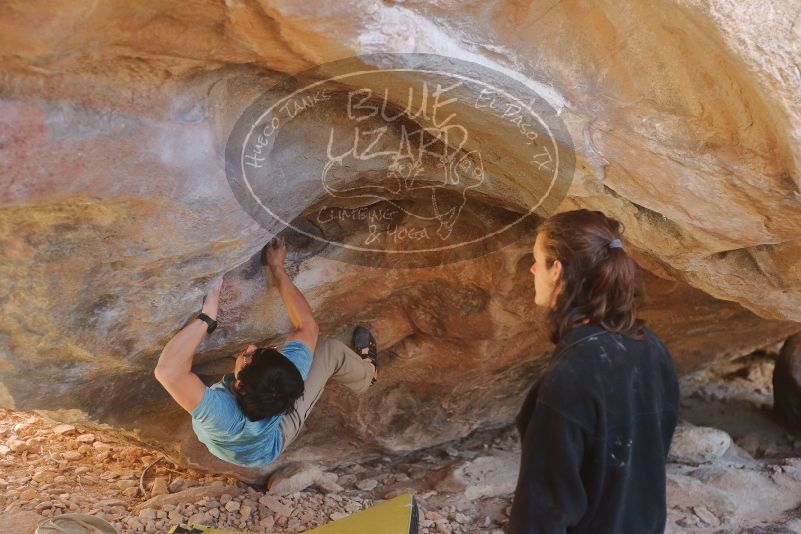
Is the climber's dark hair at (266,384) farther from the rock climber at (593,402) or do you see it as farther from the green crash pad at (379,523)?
the rock climber at (593,402)

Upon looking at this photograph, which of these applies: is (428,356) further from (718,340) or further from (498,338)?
(718,340)

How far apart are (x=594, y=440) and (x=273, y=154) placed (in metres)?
1.30

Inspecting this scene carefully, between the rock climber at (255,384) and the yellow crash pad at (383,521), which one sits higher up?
the rock climber at (255,384)

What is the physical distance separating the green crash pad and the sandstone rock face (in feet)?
2.28

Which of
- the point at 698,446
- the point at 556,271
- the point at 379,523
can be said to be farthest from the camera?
the point at 698,446

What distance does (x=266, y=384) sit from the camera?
2.65 m

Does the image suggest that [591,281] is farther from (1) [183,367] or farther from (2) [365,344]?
(2) [365,344]

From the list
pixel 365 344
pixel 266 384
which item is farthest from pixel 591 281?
pixel 365 344

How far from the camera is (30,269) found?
2.20 m

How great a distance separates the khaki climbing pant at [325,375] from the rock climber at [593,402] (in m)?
1.39

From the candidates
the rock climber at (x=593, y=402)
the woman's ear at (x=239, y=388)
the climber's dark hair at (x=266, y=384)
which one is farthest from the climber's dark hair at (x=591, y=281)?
the woman's ear at (x=239, y=388)

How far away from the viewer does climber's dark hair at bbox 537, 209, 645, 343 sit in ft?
5.69

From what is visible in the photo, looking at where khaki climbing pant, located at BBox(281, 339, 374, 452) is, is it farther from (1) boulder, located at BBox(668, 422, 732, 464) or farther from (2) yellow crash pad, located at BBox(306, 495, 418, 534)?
(1) boulder, located at BBox(668, 422, 732, 464)

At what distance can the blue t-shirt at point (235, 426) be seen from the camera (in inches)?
103
